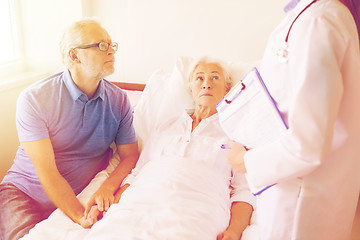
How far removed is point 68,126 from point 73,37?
41 centimetres

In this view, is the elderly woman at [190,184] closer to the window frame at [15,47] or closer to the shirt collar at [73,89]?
the shirt collar at [73,89]

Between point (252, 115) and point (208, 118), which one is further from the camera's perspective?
point (208, 118)

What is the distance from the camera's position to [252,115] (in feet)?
2.95

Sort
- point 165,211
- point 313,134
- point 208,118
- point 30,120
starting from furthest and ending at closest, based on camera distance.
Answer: point 208,118, point 30,120, point 165,211, point 313,134

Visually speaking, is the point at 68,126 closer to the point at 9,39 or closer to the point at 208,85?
the point at 208,85

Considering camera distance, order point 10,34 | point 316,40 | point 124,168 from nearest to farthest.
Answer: point 316,40 → point 124,168 → point 10,34

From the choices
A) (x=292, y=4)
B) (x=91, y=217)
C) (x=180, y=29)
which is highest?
(x=292, y=4)

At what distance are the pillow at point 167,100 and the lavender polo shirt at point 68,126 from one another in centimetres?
16

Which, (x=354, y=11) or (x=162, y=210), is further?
(x=162, y=210)

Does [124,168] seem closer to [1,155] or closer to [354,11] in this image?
[1,155]

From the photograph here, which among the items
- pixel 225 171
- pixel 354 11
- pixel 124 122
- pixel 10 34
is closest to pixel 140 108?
pixel 124 122

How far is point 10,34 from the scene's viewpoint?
2.20 metres

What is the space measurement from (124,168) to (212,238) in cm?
65

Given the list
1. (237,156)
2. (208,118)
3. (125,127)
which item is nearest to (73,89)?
(125,127)
